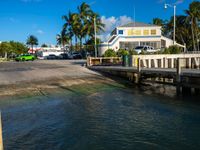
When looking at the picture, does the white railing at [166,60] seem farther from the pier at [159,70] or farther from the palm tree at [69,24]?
the palm tree at [69,24]

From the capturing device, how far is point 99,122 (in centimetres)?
1538

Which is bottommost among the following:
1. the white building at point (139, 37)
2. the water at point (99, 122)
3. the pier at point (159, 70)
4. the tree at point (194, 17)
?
the water at point (99, 122)

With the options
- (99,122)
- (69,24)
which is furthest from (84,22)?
(99,122)

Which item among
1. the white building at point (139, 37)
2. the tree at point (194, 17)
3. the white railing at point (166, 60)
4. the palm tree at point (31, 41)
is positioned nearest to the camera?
the white railing at point (166, 60)

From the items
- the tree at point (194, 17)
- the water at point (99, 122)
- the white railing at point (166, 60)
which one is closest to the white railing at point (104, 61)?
the white railing at point (166, 60)

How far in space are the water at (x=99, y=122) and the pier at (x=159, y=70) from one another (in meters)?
2.59

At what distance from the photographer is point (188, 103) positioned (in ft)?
67.2

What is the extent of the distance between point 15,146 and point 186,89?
646 inches

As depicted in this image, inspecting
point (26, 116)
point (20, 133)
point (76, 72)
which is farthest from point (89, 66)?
point (20, 133)

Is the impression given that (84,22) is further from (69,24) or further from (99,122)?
(99,122)

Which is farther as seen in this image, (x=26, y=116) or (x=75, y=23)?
(x=75, y=23)

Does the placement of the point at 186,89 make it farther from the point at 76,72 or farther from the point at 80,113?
the point at 76,72

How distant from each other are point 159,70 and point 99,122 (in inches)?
553

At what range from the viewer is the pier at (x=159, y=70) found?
24109 mm
